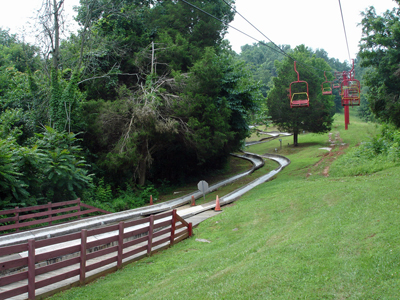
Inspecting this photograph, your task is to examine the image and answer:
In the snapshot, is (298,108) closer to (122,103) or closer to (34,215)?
(122,103)

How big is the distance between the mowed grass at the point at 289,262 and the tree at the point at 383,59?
2009 centimetres

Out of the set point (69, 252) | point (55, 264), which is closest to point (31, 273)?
point (55, 264)

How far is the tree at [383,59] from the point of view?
27.8 m

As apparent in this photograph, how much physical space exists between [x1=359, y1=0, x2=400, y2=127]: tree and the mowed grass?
20086 millimetres

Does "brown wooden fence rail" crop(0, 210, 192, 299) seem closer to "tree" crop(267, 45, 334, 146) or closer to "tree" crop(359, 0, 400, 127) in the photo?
"tree" crop(359, 0, 400, 127)

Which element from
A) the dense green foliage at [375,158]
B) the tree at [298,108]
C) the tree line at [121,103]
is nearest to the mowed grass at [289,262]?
the dense green foliage at [375,158]

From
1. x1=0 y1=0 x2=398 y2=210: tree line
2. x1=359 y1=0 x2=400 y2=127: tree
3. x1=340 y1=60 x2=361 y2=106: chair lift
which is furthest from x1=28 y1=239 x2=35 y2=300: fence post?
x1=359 y1=0 x2=400 y2=127: tree

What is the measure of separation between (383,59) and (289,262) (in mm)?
28274

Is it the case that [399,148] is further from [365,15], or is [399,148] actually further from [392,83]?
[365,15]

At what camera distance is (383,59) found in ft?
94.1

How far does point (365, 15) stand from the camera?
102 feet

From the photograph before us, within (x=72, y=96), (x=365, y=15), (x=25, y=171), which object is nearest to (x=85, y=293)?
(x=25, y=171)

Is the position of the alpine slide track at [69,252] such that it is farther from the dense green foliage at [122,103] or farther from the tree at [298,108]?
the tree at [298,108]

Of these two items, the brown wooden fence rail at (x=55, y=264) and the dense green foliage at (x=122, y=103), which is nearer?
the brown wooden fence rail at (x=55, y=264)
